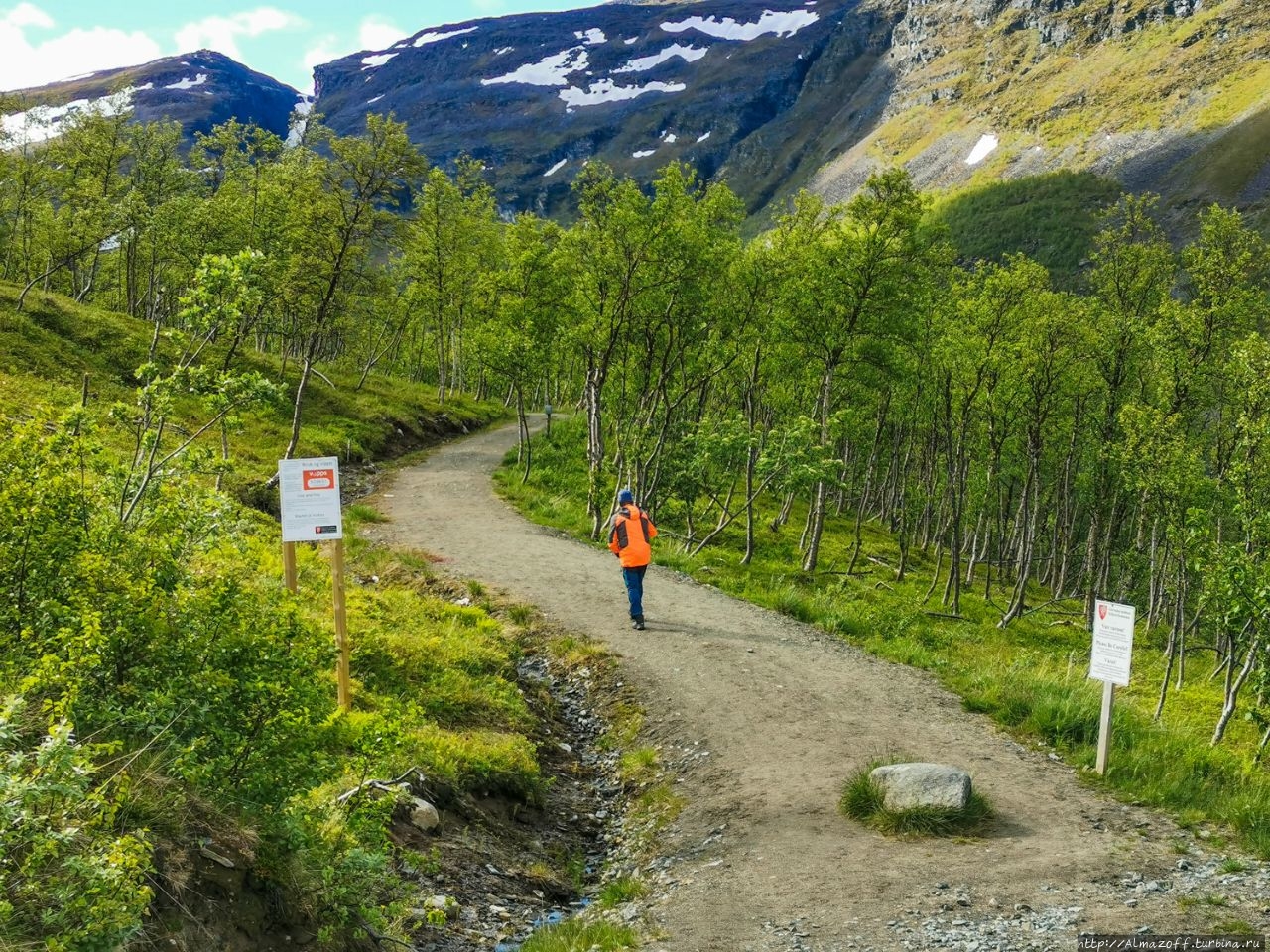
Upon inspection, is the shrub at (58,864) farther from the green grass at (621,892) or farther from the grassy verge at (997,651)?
the grassy verge at (997,651)

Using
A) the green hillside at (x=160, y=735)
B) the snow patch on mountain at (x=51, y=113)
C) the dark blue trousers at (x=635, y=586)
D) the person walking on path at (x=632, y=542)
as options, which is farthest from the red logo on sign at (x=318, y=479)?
the snow patch on mountain at (x=51, y=113)

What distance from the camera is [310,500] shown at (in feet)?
35.2

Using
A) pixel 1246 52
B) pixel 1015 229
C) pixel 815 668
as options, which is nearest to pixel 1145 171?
pixel 1015 229

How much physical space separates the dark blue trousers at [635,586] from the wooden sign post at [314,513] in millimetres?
7477

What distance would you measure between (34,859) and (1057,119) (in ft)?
690

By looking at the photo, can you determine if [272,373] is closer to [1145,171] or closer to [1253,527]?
[1253,527]

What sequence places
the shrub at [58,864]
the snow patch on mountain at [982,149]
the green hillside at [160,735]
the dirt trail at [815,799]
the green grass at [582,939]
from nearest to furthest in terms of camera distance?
the shrub at [58,864]
the green hillside at [160,735]
the green grass at [582,939]
the dirt trail at [815,799]
the snow patch on mountain at [982,149]

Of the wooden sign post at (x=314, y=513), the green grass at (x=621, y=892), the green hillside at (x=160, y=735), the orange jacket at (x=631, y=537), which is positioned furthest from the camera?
the orange jacket at (x=631, y=537)

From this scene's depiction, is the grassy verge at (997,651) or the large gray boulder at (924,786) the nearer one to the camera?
the large gray boulder at (924,786)

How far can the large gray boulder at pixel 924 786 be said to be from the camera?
9.27 meters

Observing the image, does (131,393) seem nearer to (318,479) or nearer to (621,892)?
(318,479)

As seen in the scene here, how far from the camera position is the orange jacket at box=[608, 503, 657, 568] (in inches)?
667

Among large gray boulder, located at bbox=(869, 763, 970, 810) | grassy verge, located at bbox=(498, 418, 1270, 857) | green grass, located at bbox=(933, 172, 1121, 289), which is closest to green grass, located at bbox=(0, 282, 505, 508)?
grassy verge, located at bbox=(498, 418, 1270, 857)

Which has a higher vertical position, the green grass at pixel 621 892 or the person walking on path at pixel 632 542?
the person walking on path at pixel 632 542
